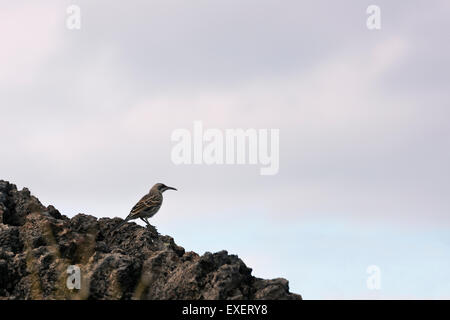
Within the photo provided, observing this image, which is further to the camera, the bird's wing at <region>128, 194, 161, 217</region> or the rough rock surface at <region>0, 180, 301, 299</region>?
the bird's wing at <region>128, 194, 161, 217</region>

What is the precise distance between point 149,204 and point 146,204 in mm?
159

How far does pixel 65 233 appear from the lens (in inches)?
630

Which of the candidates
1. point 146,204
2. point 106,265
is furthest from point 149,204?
point 106,265

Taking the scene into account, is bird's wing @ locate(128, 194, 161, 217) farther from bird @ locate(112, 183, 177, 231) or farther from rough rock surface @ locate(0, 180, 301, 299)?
rough rock surface @ locate(0, 180, 301, 299)

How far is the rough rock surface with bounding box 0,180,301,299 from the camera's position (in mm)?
13133

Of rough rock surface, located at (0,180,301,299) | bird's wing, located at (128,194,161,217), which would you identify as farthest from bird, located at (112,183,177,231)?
rough rock surface, located at (0,180,301,299)

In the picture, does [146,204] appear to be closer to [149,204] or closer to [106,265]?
[149,204]

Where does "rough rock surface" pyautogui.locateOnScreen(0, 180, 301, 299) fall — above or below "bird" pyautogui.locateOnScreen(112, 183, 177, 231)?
below

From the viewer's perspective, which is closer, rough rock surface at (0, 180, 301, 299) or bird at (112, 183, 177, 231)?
rough rock surface at (0, 180, 301, 299)

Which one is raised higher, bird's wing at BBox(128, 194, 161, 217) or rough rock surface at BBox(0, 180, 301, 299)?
bird's wing at BBox(128, 194, 161, 217)
